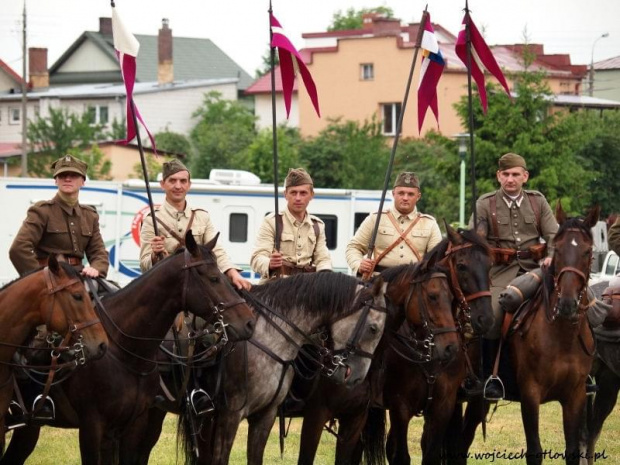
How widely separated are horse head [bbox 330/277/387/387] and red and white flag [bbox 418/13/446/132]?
266 centimetres

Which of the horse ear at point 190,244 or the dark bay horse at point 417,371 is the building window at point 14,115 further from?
the horse ear at point 190,244

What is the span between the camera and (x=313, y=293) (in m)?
9.78

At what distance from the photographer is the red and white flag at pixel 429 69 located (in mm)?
11688

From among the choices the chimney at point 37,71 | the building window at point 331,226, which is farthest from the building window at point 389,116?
the building window at point 331,226

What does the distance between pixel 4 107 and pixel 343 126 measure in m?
30.7

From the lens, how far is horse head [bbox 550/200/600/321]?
397 inches

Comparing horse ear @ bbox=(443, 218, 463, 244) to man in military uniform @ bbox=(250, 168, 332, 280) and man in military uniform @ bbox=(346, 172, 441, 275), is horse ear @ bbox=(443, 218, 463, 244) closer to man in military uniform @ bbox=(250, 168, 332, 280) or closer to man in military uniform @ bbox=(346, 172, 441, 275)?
man in military uniform @ bbox=(346, 172, 441, 275)

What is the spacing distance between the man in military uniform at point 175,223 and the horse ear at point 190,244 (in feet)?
4.27

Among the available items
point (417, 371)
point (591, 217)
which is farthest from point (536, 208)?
point (417, 371)

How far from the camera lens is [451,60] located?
57781mm

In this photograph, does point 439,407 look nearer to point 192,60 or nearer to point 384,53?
point 384,53

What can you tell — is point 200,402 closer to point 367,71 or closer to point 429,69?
point 429,69

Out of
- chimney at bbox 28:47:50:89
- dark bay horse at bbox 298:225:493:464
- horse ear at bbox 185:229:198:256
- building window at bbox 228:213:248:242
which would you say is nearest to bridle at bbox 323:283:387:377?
dark bay horse at bbox 298:225:493:464

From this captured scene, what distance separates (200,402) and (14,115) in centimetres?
6598
